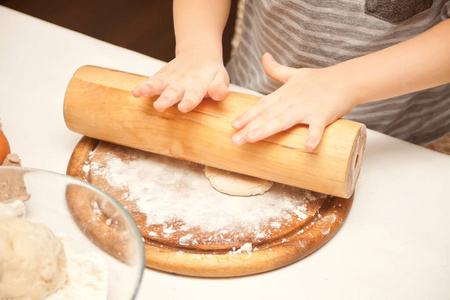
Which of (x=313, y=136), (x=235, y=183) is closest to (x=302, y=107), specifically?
(x=313, y=136)

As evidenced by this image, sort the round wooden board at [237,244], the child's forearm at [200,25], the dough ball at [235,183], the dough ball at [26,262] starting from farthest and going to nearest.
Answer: the child's forearm at [200,25], the dough ball at [235,183], the round wooden board at [237,244], the dough ball at [26,262]

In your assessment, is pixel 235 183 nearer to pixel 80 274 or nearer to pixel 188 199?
pixel 188 199

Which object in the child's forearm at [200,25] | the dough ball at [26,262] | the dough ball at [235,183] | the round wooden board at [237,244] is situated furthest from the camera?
the child's forearm at [200,25]

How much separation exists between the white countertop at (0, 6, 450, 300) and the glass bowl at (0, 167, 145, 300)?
99 millimetres

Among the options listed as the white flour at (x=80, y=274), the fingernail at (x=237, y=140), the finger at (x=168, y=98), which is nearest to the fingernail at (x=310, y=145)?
the fingernail at (x=237, y=140)

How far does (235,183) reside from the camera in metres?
0.84

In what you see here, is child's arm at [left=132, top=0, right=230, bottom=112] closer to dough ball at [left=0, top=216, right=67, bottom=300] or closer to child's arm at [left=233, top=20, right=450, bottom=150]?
child's arm at [left=233, top=20, right=450, bottom=150]

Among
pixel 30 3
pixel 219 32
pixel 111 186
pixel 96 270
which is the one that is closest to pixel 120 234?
pixel 96 270

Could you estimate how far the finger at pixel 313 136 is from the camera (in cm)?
75

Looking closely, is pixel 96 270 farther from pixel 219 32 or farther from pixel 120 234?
pixel 219 32

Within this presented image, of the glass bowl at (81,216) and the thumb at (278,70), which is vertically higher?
the thumb at (278,70)

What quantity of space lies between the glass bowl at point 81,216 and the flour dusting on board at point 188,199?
0.10 m

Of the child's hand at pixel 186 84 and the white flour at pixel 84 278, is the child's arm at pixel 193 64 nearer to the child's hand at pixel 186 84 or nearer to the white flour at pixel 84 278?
the child's hand at pixel 186 84

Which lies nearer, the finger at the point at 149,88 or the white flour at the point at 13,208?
the white flour at the point at 13,208
